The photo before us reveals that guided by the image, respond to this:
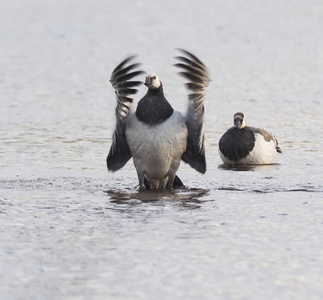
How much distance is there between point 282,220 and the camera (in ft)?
23.9

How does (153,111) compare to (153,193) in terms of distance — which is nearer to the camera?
(153,111)

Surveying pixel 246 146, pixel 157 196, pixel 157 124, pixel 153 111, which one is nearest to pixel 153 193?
pixel 157 196

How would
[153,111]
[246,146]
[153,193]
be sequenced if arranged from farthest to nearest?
[246,146]
[153,193]
[153,111]

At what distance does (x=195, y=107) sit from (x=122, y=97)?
0.79m

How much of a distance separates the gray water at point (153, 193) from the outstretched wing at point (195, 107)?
36cm

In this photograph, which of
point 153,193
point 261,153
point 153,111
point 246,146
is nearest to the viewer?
point 153,111

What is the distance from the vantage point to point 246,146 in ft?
37.8

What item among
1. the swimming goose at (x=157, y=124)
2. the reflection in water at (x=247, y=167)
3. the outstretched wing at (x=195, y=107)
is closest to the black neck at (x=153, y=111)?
the swimming goose at (x=157, y=124)

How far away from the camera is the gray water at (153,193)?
554cm

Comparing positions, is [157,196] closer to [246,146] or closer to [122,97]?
[122,97]

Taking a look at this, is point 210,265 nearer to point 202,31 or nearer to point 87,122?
point 87,122

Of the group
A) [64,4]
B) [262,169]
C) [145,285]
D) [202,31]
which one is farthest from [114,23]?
[145,285]

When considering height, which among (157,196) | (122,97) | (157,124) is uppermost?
(122,97)

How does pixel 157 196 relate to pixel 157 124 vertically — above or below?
below
